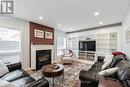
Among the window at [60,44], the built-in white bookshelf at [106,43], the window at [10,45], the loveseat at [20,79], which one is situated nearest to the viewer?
the loveseat at [20,79]

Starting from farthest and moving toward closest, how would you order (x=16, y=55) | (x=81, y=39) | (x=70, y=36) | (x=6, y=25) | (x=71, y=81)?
(x=70, y=36) → (x=81, y=39) → (x=16, y=55) → (x=6, y=25) → (x=71, y=81)

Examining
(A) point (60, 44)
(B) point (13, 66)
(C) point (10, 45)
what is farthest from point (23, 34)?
Result: (A) point (60, 44)

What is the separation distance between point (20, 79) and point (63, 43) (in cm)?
533

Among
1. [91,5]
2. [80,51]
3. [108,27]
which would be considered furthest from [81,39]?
[91,5]

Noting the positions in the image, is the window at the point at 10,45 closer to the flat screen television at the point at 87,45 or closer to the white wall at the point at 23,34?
the white wall at the point at 23,34

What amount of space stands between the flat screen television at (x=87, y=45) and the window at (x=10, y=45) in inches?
156

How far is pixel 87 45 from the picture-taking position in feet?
19.9

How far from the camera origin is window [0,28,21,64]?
3.54 metres

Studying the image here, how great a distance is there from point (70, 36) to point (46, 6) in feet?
15.1

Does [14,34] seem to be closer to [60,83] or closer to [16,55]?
[16,55]

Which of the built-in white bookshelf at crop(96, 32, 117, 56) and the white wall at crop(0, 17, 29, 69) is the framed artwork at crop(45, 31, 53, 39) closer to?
the white wall at crop(0, 17, 29, 69)

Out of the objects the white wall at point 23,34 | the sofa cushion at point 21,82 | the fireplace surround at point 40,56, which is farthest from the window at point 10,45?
the sofa cushion at point 21,82

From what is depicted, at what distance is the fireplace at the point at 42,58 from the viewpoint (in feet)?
15.2

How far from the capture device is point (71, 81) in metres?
3.03
